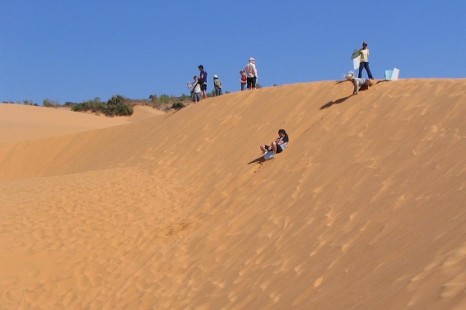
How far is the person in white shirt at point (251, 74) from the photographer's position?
17422mm

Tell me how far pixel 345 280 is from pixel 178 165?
8.92 meters

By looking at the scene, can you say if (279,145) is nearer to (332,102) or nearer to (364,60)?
(332,102)

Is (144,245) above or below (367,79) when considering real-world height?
below

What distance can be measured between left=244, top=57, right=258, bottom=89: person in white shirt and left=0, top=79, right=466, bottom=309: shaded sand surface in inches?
74.6

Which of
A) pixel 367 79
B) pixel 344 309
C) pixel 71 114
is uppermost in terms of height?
pixel 71 114

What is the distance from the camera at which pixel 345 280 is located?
5594 millimetres

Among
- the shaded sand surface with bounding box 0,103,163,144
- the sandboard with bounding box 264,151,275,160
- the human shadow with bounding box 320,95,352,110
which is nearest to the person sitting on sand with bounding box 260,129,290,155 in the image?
the sandboard with bounding box 264,151,275,160

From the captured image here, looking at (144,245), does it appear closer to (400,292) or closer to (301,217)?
(301,217)

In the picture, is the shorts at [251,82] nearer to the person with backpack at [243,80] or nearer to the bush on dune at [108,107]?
the person with backpack at [243,80]

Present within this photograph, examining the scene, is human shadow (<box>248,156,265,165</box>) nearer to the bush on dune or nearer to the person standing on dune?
the person standing on dune

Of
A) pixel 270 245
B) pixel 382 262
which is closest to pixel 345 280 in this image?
pixel 382 262

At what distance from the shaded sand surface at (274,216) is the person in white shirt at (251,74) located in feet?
6.21

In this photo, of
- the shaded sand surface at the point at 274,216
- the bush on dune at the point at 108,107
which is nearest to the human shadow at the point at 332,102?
the shaded sand surface at the point at 274,216

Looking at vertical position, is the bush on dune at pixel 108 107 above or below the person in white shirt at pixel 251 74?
above
